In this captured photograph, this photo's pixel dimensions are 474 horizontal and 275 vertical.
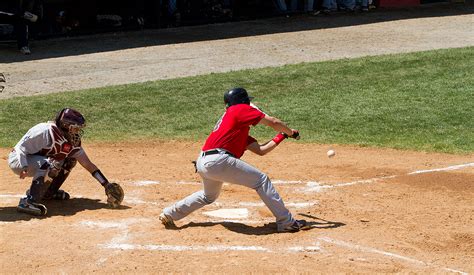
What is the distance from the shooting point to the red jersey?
8.91 m

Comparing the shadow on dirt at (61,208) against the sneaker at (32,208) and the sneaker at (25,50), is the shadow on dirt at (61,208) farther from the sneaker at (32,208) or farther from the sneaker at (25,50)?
the sneaker at (25,50)

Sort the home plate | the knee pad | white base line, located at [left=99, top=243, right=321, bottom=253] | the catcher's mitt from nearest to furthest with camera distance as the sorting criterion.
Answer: white base line, located at [left=99, top=243, right=321, bottom=253] → the home plate → the catcher's mitt → the knee pad

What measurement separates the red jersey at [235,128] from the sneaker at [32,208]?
2006 mm

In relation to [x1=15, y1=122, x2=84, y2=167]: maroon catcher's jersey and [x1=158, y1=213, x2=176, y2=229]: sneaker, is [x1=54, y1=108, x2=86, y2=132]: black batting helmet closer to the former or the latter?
[x1=15, y1=122, x2=84, y2=167]: maroon catcher's jersey

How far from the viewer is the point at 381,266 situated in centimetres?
804

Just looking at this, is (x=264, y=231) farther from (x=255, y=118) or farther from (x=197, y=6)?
(x=197, y=6)

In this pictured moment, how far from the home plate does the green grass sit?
439 centimetres

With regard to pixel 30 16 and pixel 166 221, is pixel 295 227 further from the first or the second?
pixel 30 16

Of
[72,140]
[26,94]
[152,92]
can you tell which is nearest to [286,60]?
[152,92]

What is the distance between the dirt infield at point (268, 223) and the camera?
26.7 ft

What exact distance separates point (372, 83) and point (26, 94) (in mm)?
6923

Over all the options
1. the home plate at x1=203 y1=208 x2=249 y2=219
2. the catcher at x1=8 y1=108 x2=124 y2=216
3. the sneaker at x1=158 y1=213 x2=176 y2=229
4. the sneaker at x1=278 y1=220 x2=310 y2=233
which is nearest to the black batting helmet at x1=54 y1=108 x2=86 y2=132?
the catcher at x1=8 y1=108 x2=124 y2=216

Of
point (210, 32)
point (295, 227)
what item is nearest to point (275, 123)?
point (295, 227)

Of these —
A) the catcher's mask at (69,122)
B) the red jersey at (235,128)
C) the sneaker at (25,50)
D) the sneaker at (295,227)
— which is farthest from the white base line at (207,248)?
the sneaker at (25,50)
